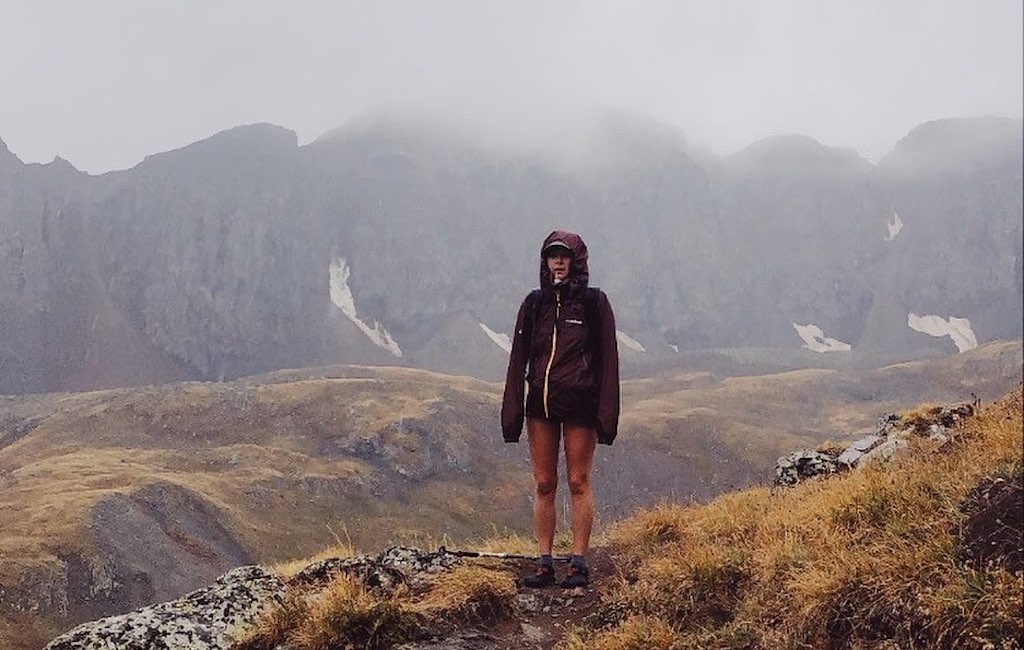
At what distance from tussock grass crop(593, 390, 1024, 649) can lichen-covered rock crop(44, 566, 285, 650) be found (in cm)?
326

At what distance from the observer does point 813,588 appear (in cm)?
517

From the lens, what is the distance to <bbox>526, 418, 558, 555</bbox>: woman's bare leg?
7.13m

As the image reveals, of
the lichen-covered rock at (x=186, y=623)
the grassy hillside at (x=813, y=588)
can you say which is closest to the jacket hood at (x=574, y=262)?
the grassy hillside at (x=813, y=588)

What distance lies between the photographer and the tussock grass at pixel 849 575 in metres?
4.48

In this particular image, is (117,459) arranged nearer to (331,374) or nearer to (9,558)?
(9,558)

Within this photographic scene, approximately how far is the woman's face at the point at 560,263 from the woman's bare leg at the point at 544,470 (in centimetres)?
143

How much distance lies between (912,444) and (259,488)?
54.0 metres

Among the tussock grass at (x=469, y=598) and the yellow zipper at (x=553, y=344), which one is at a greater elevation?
the yellow zipper at (x=553, y=344)

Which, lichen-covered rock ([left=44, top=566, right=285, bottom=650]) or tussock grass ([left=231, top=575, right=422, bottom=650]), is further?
lichen-covered rock ([left=44, top=566, right=285, bottom=650])

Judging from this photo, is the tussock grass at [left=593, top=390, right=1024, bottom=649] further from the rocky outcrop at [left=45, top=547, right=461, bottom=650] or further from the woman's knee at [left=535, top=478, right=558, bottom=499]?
the rocky outcrop at [left=45, top=547, right=461, bottom=650]

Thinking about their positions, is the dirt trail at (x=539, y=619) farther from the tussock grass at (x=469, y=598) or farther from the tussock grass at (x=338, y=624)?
the tussock grass at (x=338, y=624)

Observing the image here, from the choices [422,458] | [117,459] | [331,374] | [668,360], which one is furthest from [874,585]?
[668,360]

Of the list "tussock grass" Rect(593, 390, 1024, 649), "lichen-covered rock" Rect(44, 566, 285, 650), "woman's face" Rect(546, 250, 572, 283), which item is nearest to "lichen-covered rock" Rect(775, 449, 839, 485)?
"tussock grass" Rect(593, 390, 1024, 649)

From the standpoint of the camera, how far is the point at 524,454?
8056cm
